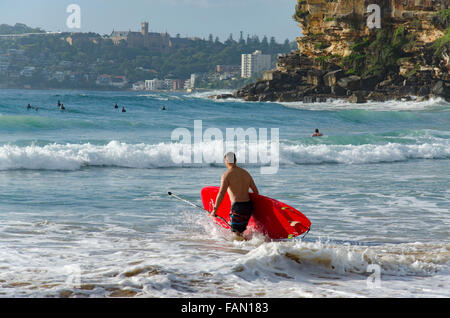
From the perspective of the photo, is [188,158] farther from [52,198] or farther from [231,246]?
[231,246]

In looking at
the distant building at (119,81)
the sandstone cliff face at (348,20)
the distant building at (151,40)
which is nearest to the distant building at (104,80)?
the distant building at (119,81)

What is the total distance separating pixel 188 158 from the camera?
51.0 feet

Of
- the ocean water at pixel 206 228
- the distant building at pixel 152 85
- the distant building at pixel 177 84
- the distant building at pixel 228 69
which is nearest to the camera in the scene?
the ocean water at pixel 206 228

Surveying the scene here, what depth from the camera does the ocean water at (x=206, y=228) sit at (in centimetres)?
465

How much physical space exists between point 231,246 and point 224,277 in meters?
1.51

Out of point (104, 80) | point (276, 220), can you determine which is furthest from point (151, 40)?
point (276, 220)

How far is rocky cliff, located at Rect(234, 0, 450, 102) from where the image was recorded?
5806 centimetres

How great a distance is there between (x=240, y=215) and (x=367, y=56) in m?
61.3

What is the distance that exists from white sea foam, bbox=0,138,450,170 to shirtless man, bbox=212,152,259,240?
7.90 m

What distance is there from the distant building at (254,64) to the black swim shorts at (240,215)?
150 metres

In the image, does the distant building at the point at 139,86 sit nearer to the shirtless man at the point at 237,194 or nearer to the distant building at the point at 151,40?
the distant building at the point at 151,40

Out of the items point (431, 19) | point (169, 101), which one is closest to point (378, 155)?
point (169, 101)

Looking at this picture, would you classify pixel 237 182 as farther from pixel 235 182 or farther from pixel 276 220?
pixel 276 220

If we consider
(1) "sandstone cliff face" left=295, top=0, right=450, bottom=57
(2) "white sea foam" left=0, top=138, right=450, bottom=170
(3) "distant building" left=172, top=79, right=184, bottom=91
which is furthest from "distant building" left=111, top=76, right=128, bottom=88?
(2) "white sea foam" left=0, top=138, right=450, bottom=170
